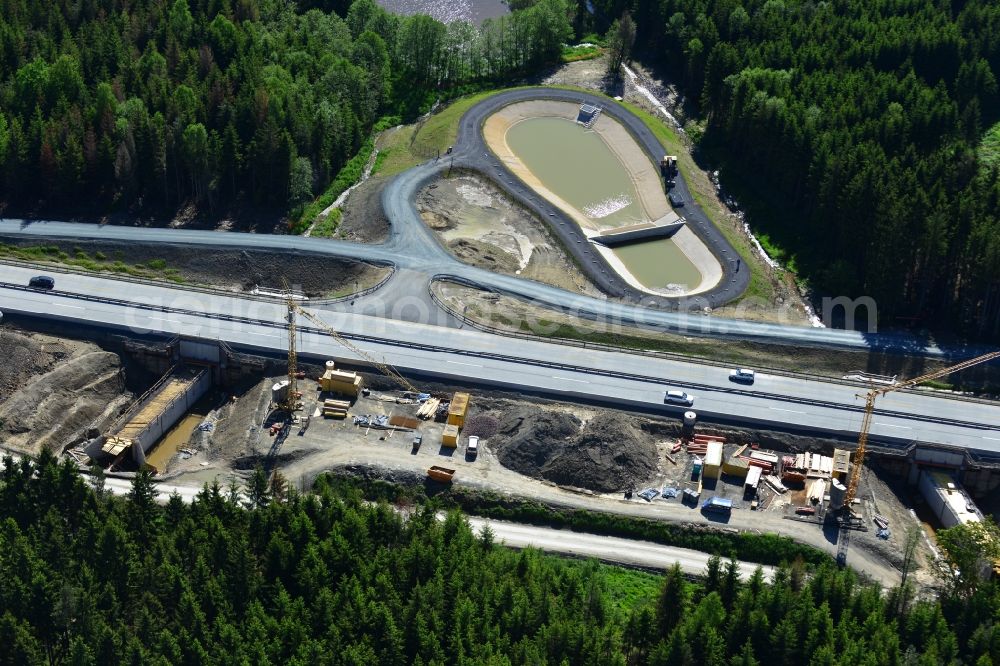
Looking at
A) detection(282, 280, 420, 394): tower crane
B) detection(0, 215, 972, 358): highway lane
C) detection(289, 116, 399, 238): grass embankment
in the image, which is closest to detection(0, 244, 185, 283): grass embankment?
detection(0, 215, 972, 358): highway lane

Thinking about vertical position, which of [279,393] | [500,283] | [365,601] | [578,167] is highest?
[578,167]

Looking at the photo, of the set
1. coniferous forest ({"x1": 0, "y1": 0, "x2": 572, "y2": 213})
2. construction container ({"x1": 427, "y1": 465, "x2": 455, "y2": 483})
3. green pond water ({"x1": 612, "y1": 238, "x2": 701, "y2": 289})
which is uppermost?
coniferous forest ({"x1": 0, "y1": 0, "x2": 572, "y2": 213})

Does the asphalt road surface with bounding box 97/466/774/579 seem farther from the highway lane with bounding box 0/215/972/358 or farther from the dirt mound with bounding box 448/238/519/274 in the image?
the dirt mound with bounding box 448/238/519/274

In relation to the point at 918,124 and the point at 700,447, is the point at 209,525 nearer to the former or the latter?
the point at 700,447

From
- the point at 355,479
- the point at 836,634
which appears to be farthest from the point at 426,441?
the point at 836,634

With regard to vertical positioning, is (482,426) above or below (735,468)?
below

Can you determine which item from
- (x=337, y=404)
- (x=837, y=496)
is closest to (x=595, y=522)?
(x=837, y=496)

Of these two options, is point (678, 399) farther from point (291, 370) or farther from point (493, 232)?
point (493, 232)
